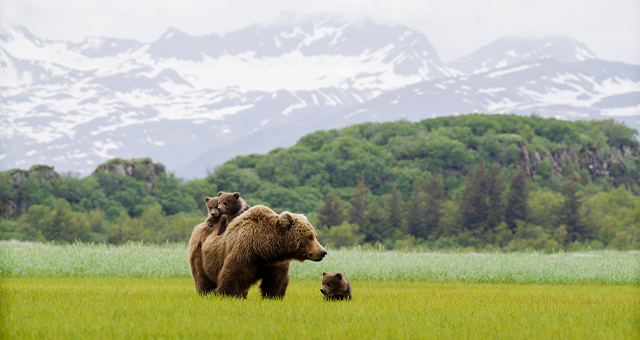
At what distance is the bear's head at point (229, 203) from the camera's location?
1019 centimetres

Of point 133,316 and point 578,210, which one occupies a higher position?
point 133,316

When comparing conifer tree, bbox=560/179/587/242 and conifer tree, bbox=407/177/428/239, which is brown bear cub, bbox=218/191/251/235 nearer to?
conifer tree, bbox=407/177/428/239

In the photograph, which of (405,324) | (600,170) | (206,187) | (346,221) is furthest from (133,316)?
(600,170)

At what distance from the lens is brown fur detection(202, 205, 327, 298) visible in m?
9.16

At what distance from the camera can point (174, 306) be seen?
Result: 864cm

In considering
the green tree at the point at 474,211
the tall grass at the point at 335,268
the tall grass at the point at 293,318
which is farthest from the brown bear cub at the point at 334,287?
the green tree at the point at 474,211

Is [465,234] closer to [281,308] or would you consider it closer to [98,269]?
[98,269]

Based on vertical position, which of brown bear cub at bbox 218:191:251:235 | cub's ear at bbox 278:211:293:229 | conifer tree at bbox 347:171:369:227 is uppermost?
brown bear cub at bbox 218:191:251:235

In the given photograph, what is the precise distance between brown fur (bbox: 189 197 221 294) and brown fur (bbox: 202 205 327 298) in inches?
18.2

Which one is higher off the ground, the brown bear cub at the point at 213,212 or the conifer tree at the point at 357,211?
the brown bear cub at the point at 213,212

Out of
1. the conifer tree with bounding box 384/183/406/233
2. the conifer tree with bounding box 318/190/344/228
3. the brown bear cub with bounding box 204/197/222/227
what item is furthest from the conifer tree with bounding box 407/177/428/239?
the brown bear cub with bounding box 204/197/222/227

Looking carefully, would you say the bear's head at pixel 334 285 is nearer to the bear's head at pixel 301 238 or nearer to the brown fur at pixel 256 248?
the brown fur at pixel 256 248

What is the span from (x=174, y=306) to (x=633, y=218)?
238ft

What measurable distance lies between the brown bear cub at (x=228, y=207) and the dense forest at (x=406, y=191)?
174ft
